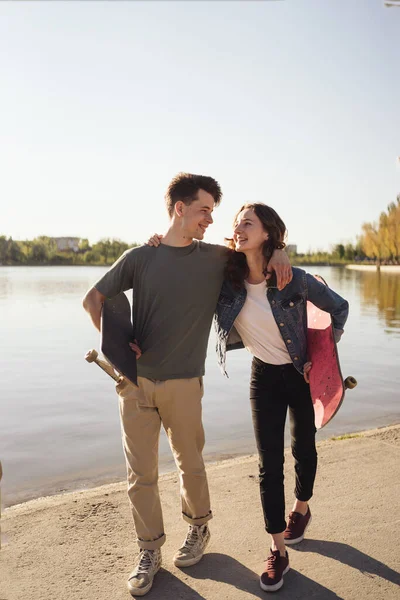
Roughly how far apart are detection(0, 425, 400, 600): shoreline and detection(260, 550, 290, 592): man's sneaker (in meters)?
0.04

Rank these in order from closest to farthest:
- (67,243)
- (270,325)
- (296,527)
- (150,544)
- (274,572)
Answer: (274,572), (150,544), (270,325), (296,527), (67,243)

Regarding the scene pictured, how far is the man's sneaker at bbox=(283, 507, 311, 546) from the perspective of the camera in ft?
12.0

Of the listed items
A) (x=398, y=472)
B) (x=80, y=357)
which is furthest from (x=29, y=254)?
(x=398, y=472)

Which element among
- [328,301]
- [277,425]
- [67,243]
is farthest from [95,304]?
[67,243]

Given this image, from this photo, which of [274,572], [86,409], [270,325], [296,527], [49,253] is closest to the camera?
[274,572]

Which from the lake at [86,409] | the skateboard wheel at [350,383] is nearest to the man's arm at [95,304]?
the skateboard wheel at [350,383]

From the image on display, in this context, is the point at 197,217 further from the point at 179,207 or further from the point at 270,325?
the point at 270,325

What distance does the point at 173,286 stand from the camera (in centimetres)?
341

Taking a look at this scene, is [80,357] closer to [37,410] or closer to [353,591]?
[37,410]

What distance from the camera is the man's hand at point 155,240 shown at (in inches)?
Answer: 137

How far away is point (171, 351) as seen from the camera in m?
3.44

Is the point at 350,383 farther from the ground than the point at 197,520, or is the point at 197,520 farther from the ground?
the point at 350,383

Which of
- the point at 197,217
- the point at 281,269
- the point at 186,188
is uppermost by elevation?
the point at 186,188

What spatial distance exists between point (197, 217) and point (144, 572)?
1891mm
